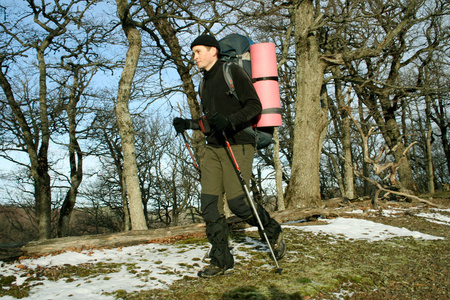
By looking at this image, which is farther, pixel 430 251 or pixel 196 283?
pixel 430 251

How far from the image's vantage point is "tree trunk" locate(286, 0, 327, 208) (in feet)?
27.5

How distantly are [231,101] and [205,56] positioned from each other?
55cm

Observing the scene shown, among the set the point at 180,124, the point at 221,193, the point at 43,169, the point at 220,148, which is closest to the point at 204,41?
the point at 180,124

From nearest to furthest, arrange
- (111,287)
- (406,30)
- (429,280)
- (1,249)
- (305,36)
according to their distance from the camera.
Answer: (111,287) < (429,280) < (1,249) < (305,36) < (406,30)

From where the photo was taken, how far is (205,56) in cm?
367

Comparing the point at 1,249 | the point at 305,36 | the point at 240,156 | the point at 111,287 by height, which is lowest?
the point at 111,287

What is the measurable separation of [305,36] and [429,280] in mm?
7368

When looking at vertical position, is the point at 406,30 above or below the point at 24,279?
above

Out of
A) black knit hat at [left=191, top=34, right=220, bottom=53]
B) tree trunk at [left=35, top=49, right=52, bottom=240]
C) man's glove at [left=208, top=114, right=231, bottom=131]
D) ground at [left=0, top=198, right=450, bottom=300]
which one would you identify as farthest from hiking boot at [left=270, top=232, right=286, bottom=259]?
tree trunk at [left=35, top=49, right=52, bottom=240]

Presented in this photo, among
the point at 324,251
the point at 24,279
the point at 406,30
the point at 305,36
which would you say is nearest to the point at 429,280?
the point at 324,251

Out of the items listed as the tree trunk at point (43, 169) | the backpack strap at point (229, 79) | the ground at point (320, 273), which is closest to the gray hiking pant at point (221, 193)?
the ground at point (320, 273)

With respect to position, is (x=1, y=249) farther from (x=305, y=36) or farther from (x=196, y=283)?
(x=305, y=36)

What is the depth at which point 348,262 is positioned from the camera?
3947 mm

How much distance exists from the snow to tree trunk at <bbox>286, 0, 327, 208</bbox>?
2406 millimetres
